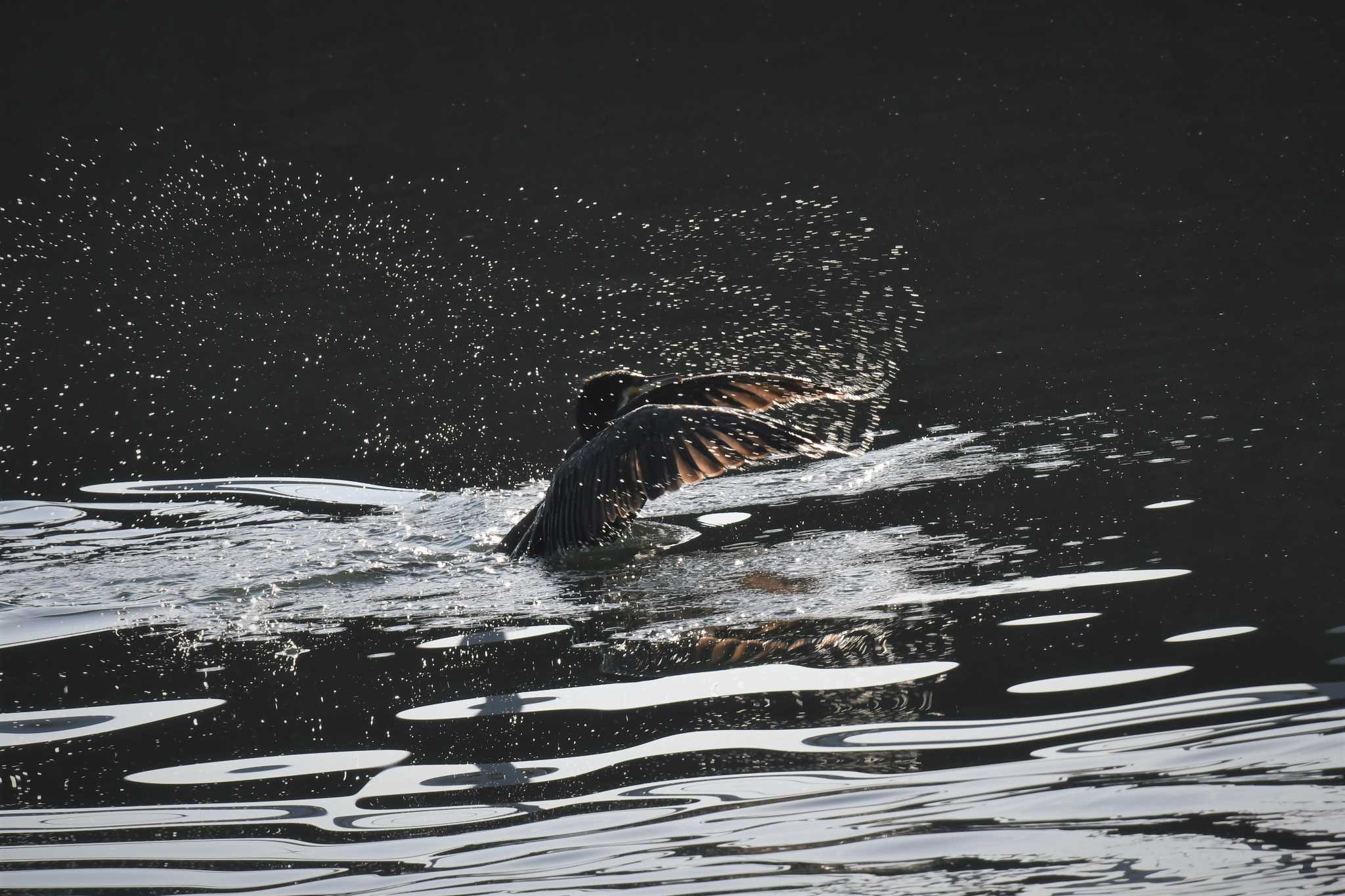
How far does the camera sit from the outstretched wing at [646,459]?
4750 millimetres

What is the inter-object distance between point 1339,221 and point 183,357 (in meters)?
7.31

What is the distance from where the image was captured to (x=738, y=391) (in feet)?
18.8

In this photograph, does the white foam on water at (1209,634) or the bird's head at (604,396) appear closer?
the white foam on water at (1209,634)

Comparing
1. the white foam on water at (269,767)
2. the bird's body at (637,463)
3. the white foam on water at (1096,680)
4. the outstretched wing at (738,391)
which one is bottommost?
the white foam on water at (1096,680)

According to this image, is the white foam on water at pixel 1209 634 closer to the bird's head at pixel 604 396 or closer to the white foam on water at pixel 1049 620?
the white foam on water at pixel 1049 620

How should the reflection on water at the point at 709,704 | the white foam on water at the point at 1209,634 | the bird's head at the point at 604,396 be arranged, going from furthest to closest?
the bird's head at the point at 604,396 < the white foam on water at the point at 1209,634 < the reflection on water at the point at 709,704

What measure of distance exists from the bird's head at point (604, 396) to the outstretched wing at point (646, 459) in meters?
0.67

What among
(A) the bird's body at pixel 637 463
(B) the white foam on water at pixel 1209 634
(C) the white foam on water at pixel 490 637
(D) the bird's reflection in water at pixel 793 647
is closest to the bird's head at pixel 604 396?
(A) the bird's body at pixel 637 463

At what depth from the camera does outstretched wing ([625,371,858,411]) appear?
5578 mm

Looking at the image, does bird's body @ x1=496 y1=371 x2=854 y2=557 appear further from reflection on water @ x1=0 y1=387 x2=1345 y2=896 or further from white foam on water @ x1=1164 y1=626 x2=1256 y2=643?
white foam on water @ x1=1164 y1=626 x2=1256 y2=643

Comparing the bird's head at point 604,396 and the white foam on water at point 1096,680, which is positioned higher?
the bird's head at point 604,396

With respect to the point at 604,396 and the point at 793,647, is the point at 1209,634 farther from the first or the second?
the point at 604,396

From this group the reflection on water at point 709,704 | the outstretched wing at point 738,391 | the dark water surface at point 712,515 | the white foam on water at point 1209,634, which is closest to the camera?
the reflection on water at point 709,704

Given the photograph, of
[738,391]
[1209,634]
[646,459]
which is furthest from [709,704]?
[738,391]
